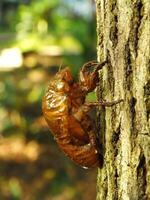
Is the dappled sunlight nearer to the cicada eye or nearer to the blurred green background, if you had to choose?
the blurred green background

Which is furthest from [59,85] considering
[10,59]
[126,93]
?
[10,59]

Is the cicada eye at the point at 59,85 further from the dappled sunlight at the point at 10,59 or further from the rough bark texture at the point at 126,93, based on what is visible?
the dappled sunlight at the point at 10,59

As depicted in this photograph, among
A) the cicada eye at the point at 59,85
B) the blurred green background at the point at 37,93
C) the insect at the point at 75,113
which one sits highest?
the cicada eye at the point at 59,85

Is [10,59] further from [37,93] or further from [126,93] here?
[126,93]

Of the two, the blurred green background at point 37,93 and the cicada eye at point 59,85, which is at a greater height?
the cicada eye at point 59,85

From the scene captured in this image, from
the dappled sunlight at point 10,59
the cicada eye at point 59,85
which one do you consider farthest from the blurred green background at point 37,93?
the cicada eye at point 59,85

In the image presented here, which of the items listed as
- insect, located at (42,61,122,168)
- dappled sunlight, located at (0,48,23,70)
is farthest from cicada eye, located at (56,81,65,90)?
dappled sunlight, located at (0,48,23,70)
